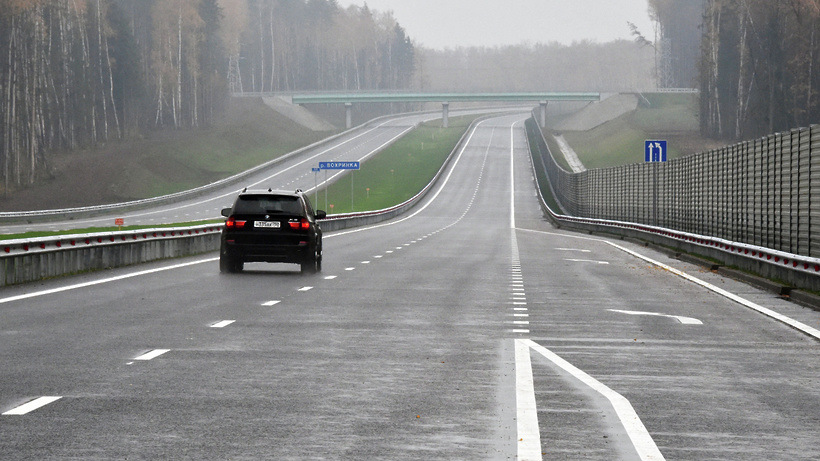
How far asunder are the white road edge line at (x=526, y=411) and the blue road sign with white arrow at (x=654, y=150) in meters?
35.1

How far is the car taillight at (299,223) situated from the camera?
24875mm

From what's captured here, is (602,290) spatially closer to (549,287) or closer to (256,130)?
(549,287)

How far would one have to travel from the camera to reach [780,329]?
15391mm

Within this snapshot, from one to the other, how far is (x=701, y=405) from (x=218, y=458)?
150 inches

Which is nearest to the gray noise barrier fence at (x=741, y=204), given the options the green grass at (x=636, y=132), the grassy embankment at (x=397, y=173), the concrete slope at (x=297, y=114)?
the grassy embankment at (x=397, y=173)

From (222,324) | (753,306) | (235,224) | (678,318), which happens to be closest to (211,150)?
(235,224)

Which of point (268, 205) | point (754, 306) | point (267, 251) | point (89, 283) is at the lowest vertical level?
point (754, 306)

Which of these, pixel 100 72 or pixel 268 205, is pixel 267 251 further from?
pixel 100 72

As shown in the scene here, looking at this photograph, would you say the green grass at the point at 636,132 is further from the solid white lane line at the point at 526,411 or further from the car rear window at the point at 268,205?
the solid white lane line at the point at 526,411

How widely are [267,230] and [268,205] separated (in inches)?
19.8

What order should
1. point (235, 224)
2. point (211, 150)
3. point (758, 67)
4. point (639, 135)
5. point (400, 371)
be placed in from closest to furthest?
point (400, 371) < point (235, 224) < point (758, 67) < point (211, 150) < point (639, 135)

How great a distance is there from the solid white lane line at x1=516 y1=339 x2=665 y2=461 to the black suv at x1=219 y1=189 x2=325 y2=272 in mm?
12755

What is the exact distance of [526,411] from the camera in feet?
29.1

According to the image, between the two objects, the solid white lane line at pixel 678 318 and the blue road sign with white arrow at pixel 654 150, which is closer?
the solid white lane line at pixel 678 318
